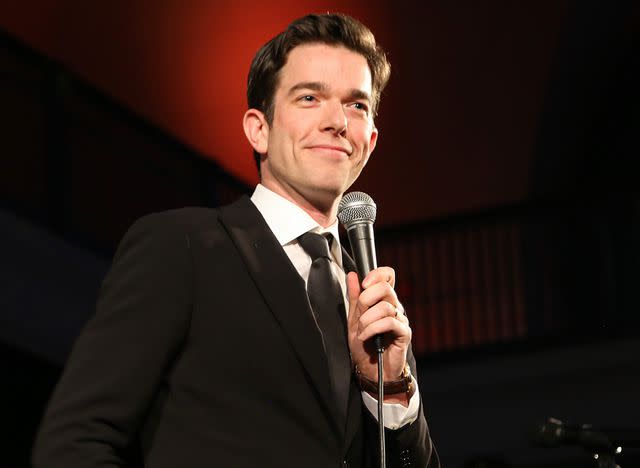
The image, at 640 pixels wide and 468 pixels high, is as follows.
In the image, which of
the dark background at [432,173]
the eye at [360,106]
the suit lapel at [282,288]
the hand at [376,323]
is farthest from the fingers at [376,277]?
the dark background at [432,173]

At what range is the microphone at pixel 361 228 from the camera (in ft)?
5.97

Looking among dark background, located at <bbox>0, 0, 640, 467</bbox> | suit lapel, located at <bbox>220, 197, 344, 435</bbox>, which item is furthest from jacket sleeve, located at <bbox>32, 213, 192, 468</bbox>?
dark background, located at <bbox>0, 0, 640, 467</bbox>

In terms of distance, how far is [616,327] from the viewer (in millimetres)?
7520

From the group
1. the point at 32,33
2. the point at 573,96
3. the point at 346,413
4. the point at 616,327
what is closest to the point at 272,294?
the point at 346,413

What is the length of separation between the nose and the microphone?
0.12 m

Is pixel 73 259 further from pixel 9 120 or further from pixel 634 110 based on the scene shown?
pixel 634 110

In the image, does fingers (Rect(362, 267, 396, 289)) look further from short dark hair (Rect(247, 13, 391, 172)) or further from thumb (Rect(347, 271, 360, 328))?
short dark hair (Rect(247, 13, 391, 172))

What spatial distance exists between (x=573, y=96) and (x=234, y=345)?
8.09m

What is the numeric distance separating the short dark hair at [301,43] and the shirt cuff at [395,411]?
52 cm

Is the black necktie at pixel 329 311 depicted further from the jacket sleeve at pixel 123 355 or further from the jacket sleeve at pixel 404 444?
the jacket sleeve at pixel 123 355

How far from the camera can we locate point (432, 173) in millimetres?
9539

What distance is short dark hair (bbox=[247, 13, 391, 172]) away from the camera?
2.04m

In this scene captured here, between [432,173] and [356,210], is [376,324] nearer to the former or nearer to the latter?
[356,210]

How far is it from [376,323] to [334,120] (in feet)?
1.33
